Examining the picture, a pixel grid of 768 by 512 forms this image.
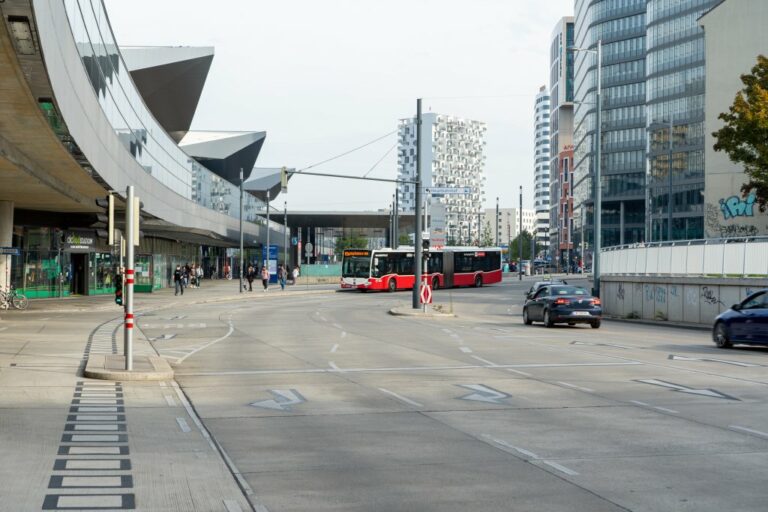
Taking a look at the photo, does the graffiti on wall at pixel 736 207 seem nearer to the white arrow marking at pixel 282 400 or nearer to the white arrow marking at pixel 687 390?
the white arrow marking at pixel 687 390

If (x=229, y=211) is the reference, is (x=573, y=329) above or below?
below

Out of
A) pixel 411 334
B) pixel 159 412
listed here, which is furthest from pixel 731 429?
pixel 411 334

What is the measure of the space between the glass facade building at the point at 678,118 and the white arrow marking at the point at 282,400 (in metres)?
91.7

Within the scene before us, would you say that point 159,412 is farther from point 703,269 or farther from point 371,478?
point 703,269

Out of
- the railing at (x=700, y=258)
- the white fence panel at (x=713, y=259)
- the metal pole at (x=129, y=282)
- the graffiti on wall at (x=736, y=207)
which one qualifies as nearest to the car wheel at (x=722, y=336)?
the railing at (x=700, y=258)

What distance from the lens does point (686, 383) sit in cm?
1664

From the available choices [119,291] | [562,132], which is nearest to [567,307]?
[119,291]

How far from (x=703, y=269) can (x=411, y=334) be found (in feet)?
43.9

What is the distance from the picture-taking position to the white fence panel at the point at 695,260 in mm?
37688

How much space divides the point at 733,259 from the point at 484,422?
2632cm

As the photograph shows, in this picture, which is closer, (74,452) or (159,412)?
(74,452)

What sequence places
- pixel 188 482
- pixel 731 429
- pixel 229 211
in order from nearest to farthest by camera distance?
pixel 188 482, pixel 731 429, pixel 229 211

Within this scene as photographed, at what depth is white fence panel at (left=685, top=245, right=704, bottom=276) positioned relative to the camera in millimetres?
37688

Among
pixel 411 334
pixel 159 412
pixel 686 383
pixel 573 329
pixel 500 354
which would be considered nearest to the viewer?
pixel 159 412
